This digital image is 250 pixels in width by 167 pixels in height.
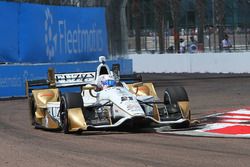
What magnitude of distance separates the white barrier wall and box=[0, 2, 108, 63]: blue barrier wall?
8.17 meters

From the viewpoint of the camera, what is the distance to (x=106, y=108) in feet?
42.5

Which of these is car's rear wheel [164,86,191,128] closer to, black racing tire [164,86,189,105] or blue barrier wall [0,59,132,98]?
black racing tire [164,86,189,105]

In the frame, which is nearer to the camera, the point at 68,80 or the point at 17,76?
the point at 68,80

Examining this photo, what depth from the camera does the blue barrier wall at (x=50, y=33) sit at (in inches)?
968

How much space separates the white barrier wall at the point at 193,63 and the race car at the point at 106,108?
63.2 ft

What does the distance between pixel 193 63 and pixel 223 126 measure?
23310 millimetres

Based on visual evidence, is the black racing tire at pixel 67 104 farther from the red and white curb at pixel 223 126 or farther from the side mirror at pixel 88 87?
the red and white curb at pixel 223 126

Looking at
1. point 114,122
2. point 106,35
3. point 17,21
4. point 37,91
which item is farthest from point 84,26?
point 114,122

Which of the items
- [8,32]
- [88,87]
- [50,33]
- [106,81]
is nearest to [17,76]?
[8,32]

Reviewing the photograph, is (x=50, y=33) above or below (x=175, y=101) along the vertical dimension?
above

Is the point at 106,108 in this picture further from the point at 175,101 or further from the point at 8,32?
the point at 8,32

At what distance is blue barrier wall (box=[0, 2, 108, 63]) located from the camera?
24594 millimetres

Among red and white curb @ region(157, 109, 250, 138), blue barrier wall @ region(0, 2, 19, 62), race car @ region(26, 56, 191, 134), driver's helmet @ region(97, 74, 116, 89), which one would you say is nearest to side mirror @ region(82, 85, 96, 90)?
race car @ region(26, 56, 191, 134)

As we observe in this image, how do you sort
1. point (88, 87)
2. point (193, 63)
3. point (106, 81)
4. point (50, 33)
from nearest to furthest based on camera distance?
point (106, 81) → point (88, 87) → point (50, 33) → point (193, 63)
